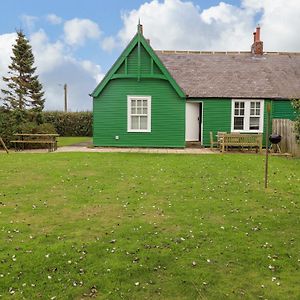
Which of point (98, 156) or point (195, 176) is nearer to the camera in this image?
point (195, 176)

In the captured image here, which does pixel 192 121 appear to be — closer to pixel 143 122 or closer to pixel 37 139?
pixel 143 122

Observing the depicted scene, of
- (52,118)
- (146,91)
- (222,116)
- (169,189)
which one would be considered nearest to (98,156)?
(146,91)

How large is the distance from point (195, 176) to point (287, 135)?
9.33 meters

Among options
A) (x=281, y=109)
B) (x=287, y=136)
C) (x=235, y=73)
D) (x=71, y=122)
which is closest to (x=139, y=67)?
(x=235, y=73)

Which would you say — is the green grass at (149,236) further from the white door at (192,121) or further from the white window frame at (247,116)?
the white door at (192,121)

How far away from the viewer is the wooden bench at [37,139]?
63.6 ft

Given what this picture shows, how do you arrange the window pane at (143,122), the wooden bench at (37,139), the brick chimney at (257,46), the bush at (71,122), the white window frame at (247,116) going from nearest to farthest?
1. the wooden bench at (37,139)
2. the window pane at (143,122)
3. the white window frame at (247,116)
4. the brick chimney at (257,46)
5. the bush at (71,122)

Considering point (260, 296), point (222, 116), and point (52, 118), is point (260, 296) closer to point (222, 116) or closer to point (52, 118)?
point (222, 116)

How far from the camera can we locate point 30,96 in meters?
43.8

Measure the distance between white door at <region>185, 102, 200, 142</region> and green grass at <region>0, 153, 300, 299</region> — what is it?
37.1 ft

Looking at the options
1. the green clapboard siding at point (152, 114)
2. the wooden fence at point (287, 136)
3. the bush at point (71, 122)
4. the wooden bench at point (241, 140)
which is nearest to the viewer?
the wooden fence at point (287, 136)

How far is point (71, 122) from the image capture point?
33375mm

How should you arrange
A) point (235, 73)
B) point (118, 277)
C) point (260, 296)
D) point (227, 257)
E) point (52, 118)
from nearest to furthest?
point (260, 296) < point (118, 277) < point (227, 257) < point (235, 73) < point (52, 118)

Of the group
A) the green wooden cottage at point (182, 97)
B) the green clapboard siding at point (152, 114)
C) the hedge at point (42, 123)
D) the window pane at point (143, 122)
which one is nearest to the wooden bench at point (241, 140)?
the green wooden cottage at point (182, 97)
